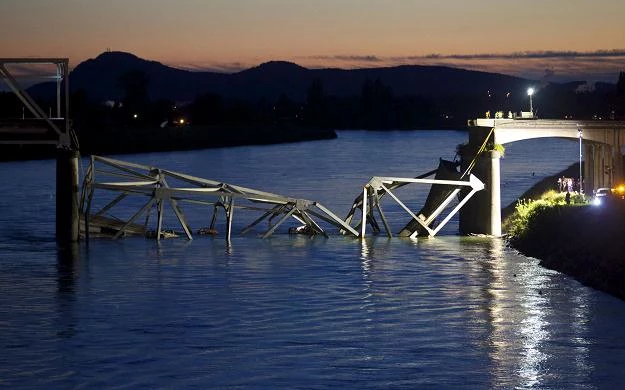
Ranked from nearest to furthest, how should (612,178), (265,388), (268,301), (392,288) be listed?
(265,388), (268,301), (392,288), (612,178)

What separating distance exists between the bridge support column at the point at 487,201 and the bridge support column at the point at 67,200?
2075 centimetres

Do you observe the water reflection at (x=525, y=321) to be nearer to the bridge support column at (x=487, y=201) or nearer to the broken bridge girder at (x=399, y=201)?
the broken bridge girder at (x=399, y=201)

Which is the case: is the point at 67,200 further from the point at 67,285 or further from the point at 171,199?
the point at 67,285

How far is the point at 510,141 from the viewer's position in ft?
247

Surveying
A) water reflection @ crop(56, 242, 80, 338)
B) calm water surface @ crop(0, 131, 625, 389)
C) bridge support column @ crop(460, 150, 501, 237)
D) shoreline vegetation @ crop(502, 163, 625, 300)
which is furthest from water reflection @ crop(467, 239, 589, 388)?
water reflection @ crop(56, 242, 80, 338)

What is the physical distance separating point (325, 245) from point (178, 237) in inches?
330

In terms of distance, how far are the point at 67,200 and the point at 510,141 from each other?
25.1 metres

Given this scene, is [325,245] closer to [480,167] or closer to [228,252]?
[228,252]

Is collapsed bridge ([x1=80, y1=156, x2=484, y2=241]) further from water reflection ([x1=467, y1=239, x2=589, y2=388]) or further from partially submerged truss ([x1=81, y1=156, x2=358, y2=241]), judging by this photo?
water reflection ([x1=467, y1=239, x2=589, y2=388])

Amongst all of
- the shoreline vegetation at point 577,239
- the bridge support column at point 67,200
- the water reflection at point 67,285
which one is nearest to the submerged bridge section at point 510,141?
the shoreline vegetation at point 577,239

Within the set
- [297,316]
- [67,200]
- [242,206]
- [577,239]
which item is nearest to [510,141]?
[242,206]

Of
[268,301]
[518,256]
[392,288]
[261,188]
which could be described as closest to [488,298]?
[392,288]

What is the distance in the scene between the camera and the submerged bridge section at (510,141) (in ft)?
232

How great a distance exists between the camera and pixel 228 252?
63.7 m
